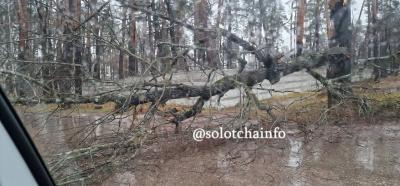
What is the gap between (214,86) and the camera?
147 inches

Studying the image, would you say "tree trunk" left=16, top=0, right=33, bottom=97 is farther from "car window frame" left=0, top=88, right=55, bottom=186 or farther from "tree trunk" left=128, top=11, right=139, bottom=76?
"car window frame" left=0, top=88, right=55, bottom=186

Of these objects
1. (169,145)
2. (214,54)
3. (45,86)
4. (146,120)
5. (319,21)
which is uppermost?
(319,21)

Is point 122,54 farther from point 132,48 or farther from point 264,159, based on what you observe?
point 264,159

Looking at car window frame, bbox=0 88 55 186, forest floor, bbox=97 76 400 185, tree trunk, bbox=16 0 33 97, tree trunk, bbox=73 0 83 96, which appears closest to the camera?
car window frame, bbox=0 88 55 186

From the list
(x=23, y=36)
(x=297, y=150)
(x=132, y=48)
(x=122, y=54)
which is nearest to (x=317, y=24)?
(x=297, y=150)

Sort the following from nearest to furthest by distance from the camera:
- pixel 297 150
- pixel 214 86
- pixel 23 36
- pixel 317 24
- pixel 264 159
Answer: pixel 23 36, pixel 264 159, pixel 297 150, pixel 214 86, pixel 317 24

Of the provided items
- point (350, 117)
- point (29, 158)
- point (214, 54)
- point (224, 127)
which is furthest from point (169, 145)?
point (29, 158)

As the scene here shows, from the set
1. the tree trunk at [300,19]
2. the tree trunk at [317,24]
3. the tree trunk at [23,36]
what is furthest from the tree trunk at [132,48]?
the tree trunk at [317,24]

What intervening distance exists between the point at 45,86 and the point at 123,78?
68 cm

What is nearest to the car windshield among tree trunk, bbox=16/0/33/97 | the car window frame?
tree trunk, bbox=16/0/33/97

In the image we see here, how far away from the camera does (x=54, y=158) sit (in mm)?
2189

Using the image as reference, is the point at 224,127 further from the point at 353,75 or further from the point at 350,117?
the point at 353,75

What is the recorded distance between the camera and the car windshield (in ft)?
9.64

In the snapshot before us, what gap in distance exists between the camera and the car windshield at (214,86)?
2938mm
